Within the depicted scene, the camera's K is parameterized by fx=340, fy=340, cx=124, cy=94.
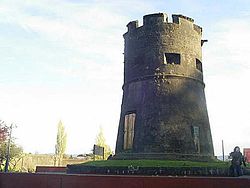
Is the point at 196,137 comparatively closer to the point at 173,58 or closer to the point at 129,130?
the point at 129,130

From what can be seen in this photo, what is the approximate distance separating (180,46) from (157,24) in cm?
174

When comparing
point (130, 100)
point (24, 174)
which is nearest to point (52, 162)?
point (130, 100)

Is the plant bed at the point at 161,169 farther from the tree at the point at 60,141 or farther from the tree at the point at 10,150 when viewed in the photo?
the tree at the point at 60,141

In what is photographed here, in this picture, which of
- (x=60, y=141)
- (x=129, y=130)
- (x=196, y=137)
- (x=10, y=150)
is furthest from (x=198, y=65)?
(x=60, y=141)

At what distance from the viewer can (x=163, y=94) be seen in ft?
57.8

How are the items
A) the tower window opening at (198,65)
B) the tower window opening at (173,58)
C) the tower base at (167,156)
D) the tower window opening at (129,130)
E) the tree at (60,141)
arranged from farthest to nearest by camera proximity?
1. the tree at (60,141)
2. the tower window opening at (198,65)
3. the tower window opening at (173,58)
4. the tower window opening at (129,130)
5. the tower base at (167,156)

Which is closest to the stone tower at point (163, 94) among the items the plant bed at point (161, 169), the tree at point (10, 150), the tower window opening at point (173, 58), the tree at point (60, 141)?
the tower window opening at point (173, 58)

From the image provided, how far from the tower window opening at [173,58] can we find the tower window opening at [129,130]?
349 cm

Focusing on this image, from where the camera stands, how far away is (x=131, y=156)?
1694 cm

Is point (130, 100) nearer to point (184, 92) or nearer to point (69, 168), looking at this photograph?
point (184, 92)

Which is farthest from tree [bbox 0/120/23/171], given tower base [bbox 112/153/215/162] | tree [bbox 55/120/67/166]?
tower base [bbox 112/153/215/162]

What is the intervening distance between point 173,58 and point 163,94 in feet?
7.24

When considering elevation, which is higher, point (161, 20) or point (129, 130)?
point (161, 20)

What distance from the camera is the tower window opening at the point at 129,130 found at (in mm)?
17875
